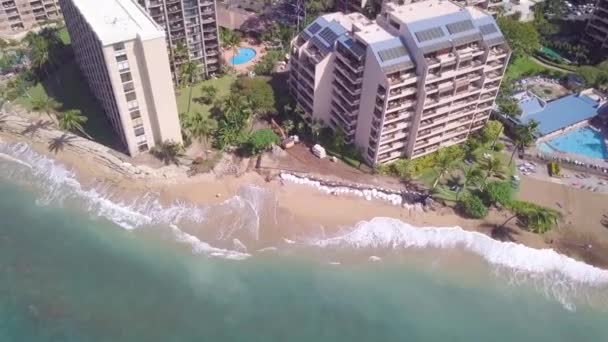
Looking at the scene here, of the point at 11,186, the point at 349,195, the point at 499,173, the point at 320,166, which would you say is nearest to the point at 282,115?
the point at 320,166

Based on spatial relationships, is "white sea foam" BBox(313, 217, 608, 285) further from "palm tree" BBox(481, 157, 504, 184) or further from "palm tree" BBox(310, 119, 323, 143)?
"palm tree" BBox(310, 119, 323, 143)

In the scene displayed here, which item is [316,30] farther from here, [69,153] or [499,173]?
[69,153]

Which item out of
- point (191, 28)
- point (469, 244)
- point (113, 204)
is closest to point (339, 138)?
point (469, 244)

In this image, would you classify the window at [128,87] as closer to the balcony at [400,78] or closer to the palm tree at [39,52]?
the palm tree at [39,52]

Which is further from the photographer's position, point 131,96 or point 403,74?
point 131,96

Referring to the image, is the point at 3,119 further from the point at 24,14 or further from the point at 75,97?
the point at 24,14

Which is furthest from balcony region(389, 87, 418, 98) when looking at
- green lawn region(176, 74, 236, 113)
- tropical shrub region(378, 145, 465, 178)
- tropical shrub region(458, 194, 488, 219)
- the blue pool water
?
the blue pool water
